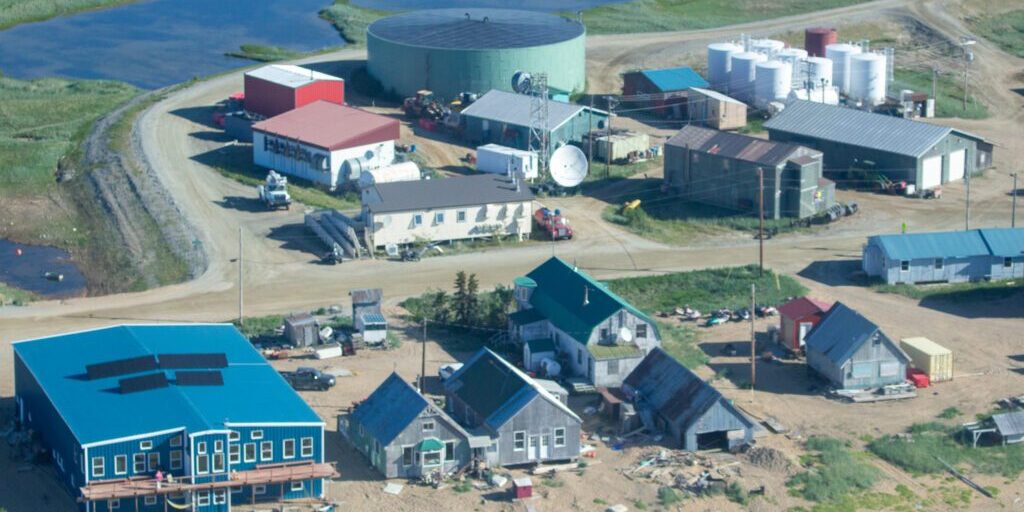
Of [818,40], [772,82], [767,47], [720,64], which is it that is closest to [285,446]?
[772,82]

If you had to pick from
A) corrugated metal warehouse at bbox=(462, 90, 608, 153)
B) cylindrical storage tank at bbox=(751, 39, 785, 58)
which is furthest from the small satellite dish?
cylindrical storage tank at bbox=(751, 39, 785, 58)

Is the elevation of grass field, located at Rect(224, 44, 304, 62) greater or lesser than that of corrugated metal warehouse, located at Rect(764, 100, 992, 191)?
lesser

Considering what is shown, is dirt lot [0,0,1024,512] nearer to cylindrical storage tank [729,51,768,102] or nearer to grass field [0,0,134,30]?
cylindrical storage tank [729,51,768,102]

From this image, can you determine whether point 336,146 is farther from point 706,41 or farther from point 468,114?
point 706,41

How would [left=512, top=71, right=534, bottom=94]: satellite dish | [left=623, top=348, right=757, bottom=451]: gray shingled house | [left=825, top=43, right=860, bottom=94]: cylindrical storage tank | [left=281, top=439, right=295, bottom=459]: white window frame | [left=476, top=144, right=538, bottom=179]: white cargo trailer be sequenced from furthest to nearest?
1. [left=825, top=43, right=860, bottom=94]: cylindrical storage tank
2. [left=512, top=71, right=534, bottom=94]: satellite dish
3. [left=476, top=144, right=538, bottom=179]: white cargo trailer
4. [left=623, top=348, right=757, bottom=451]: gray shingled house
5. [left=281, top=439, right=295, bottom=459]: white window frame

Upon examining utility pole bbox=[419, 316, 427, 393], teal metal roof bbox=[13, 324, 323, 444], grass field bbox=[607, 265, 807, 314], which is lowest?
grass field bbox=[607, 265, 807, 314]

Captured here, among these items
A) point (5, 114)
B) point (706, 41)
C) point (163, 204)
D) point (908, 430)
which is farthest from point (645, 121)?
point (908, 430)
